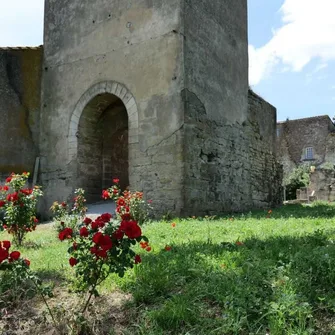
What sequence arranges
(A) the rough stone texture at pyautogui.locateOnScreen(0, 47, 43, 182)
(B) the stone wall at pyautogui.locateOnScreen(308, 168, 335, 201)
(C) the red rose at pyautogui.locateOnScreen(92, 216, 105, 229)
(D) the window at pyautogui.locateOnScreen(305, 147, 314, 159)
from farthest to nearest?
(D) the window at pyautogui.locateOnScreen(305, 147, 314, 159)
(B) the stone wall at pyautogui.locateOnScreen(308, 168, 335, 201)
(A) the rough stone texture at pyautogui.locateOnScreen(0, 47, 43, 182)
(C) the red rose at pyautogui.locateOnScreen(92, 216, 105, 229)

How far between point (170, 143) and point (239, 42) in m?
4.39

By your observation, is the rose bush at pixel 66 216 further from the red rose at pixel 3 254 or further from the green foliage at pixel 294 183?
the green foliage at pixel 294 183

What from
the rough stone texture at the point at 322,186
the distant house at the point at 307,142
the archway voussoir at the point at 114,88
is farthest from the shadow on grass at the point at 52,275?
the distant house at the point at 307,142

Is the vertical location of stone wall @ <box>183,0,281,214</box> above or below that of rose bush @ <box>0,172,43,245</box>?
above

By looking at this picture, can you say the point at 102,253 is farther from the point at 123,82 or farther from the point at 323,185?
the point at 323,185

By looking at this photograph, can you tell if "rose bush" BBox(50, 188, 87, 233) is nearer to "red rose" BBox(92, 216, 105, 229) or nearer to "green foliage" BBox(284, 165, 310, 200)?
"red rose" BBox(92, 216, 105, 229)

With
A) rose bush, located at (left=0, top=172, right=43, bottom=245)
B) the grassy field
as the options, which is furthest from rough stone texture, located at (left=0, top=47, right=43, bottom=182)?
the grassy field

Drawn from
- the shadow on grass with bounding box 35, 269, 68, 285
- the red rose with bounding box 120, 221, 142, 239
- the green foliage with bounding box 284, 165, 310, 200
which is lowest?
the shadow on grass with bounding box 35, 269, 68, 285

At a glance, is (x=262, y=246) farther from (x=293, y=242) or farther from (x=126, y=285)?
(x=126, y=285)

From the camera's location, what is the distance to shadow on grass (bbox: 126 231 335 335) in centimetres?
246

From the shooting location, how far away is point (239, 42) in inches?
418

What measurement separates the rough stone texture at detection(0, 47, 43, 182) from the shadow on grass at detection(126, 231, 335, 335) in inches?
280

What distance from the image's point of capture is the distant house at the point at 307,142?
29578 millimetres

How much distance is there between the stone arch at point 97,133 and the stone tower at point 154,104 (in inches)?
1.0
